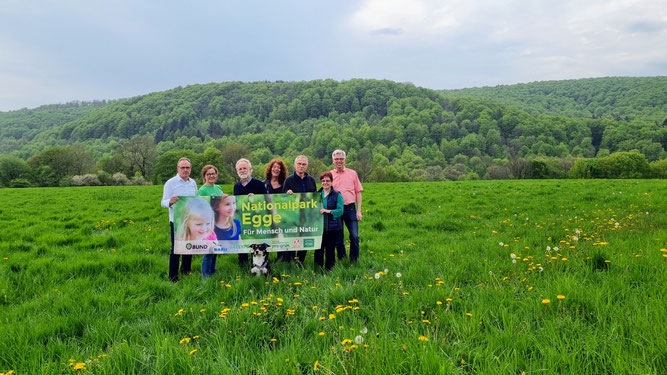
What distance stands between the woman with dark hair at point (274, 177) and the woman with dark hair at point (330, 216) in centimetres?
114

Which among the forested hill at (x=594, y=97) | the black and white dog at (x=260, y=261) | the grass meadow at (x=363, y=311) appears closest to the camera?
the grass meadow at (x=363, y=311)

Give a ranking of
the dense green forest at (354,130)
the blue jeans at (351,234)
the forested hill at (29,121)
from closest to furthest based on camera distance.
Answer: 1. the blue jeans at (351,234)
2. the dense green forest at (354,130)
3. the forested hill at (29,121)

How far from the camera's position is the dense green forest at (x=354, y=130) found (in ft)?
215

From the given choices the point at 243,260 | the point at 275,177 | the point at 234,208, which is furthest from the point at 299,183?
the point at 243,260

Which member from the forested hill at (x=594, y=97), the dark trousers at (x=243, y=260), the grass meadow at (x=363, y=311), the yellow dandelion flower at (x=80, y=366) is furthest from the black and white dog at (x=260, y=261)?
the forested hill at (x=594, y=97)

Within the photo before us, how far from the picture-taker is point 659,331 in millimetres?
2758

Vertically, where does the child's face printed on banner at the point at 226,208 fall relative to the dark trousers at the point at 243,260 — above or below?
above

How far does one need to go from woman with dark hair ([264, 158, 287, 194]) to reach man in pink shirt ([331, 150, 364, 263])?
1198 mm

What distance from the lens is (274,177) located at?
7066 mm

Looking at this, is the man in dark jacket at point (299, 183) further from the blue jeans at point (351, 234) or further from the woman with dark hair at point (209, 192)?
the woman with dark hair at point (209, 192)

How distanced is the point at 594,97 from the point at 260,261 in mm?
203582

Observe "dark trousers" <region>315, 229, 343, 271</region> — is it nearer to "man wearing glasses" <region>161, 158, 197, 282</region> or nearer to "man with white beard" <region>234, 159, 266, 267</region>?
"man with white beard" <region>234, 159, 266, 267</region>

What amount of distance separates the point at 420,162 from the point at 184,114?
92.2 meters

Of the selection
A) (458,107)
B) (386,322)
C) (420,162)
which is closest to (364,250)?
(386,322)
